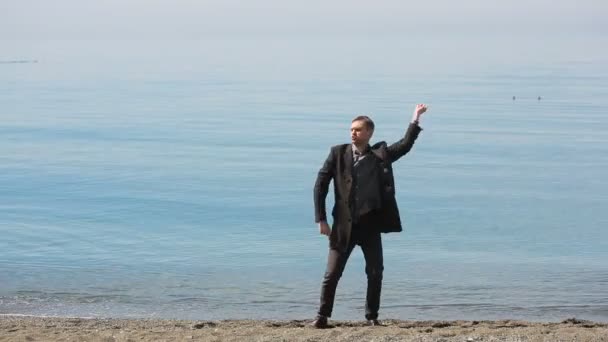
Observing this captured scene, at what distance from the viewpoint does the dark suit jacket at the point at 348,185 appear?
29.2 ft

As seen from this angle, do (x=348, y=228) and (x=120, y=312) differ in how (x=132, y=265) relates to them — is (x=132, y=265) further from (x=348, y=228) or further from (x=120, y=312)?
(x=348, y=228)

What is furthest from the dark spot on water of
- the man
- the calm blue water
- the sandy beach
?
the calm blue water

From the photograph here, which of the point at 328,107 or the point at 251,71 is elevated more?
the point at 251,71

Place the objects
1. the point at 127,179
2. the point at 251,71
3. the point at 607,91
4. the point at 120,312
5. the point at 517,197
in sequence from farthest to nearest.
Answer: the point at 251,71
the point at 607,91
the point at 127,179
the point at 517,197
the point at 120,312

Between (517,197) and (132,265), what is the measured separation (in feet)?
29.3

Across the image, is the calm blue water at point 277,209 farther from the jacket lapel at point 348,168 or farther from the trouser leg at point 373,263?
the jacket lapel at point 348,168

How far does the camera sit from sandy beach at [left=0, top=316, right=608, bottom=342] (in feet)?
28.7

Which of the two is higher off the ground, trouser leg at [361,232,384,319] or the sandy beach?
trouser leg at [361,232,384,319]

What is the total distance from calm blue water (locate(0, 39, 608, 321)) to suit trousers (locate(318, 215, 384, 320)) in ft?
8.21

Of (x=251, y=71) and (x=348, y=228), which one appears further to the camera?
(x=251, y=71)

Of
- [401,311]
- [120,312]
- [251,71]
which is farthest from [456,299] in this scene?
[251,71]

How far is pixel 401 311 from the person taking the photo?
12.3 metres

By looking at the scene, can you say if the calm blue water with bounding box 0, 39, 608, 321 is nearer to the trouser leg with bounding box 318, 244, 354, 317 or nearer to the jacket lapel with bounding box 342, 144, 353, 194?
the trouser leg with bounding box 318, 244, 354, 317

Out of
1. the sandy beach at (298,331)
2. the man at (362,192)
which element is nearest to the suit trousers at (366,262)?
the man at (362,192)
